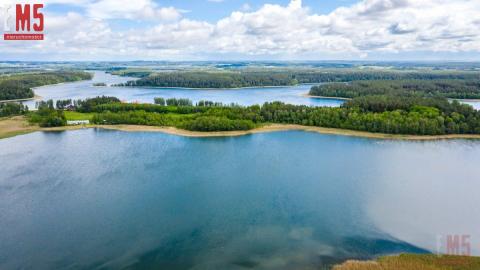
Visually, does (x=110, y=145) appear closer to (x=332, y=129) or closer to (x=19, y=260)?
(x=19, y=260)

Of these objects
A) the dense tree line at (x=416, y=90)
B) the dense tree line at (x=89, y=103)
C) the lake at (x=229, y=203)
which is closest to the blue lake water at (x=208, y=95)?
the dense tree line at (x=416, y=90)

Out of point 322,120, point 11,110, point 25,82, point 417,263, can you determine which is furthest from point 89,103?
point 417,263

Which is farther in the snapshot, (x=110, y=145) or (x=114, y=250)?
(x=110, y=145)

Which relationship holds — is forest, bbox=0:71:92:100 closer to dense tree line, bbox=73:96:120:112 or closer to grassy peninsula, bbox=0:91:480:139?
dense tree line, bbox=73:96:120:112

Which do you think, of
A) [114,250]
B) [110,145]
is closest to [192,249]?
[114,250]

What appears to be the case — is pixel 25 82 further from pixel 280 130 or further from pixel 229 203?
pixel 229 203

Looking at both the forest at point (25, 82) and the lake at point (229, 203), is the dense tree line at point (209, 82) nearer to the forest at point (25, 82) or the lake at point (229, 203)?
the forest at point (25, 82)
